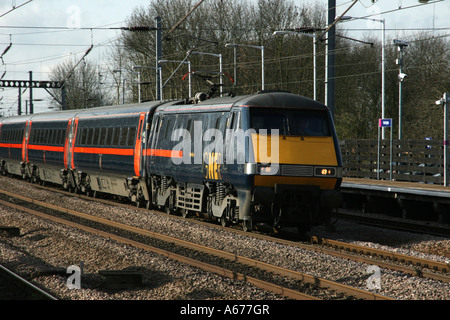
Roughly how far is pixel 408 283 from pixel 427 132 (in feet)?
97.6

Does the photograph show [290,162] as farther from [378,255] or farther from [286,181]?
[378,255]

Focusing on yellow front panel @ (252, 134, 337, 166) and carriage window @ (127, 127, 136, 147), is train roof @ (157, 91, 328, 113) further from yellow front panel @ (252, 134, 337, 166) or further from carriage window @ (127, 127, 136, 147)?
carriage window @ (127, 127, 136, 147)

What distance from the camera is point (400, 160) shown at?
24062 mm

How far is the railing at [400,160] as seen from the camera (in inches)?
866

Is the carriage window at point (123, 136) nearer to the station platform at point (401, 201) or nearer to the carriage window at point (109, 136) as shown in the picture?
the carriage window at point (109, 136)

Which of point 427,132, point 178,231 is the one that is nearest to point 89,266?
point 178,231

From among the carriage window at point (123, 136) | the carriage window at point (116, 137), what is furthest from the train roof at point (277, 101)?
the carriage window at point (116, 137)

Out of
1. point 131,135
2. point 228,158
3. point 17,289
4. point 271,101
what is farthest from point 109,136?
point 17,289

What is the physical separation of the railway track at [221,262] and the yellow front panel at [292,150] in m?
A: 2.29

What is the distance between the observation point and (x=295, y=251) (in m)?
11.9

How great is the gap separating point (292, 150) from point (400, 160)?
1164 centimetres

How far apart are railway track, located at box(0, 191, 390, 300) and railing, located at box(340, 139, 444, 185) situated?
1097 cm

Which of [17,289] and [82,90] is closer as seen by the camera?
[17,289]

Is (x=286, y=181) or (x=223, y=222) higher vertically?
(x=286, y=181)
